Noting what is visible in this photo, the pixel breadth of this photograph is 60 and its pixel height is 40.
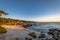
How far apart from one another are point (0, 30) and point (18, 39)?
101 cm

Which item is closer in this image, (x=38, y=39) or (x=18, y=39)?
(x=18, y=39)

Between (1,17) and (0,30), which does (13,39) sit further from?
(1,17)

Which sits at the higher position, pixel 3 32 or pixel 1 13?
pixel 1 13

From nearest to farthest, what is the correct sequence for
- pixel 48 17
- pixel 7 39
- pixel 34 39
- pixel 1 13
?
1. pixel 7 39
2. pixel 34 39
3. pixel 1 13
4. pixel 48 17

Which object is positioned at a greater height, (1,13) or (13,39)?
(1,13)

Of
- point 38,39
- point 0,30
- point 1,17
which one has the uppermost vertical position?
point 1,17

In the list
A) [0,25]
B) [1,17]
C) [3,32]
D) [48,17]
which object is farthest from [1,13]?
[48,17]

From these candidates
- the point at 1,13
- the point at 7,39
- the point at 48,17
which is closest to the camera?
the point at 7,39

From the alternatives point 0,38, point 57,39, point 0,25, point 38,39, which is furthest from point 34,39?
point 0,25

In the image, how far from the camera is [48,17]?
17.6 feet

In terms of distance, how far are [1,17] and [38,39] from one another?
1823 mm

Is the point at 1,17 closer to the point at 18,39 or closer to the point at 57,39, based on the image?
the point at 18,39

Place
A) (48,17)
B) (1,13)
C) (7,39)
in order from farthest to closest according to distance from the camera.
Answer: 1. (48,17)
2. (1,13)
3. (7,39)

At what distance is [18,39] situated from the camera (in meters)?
4.03
